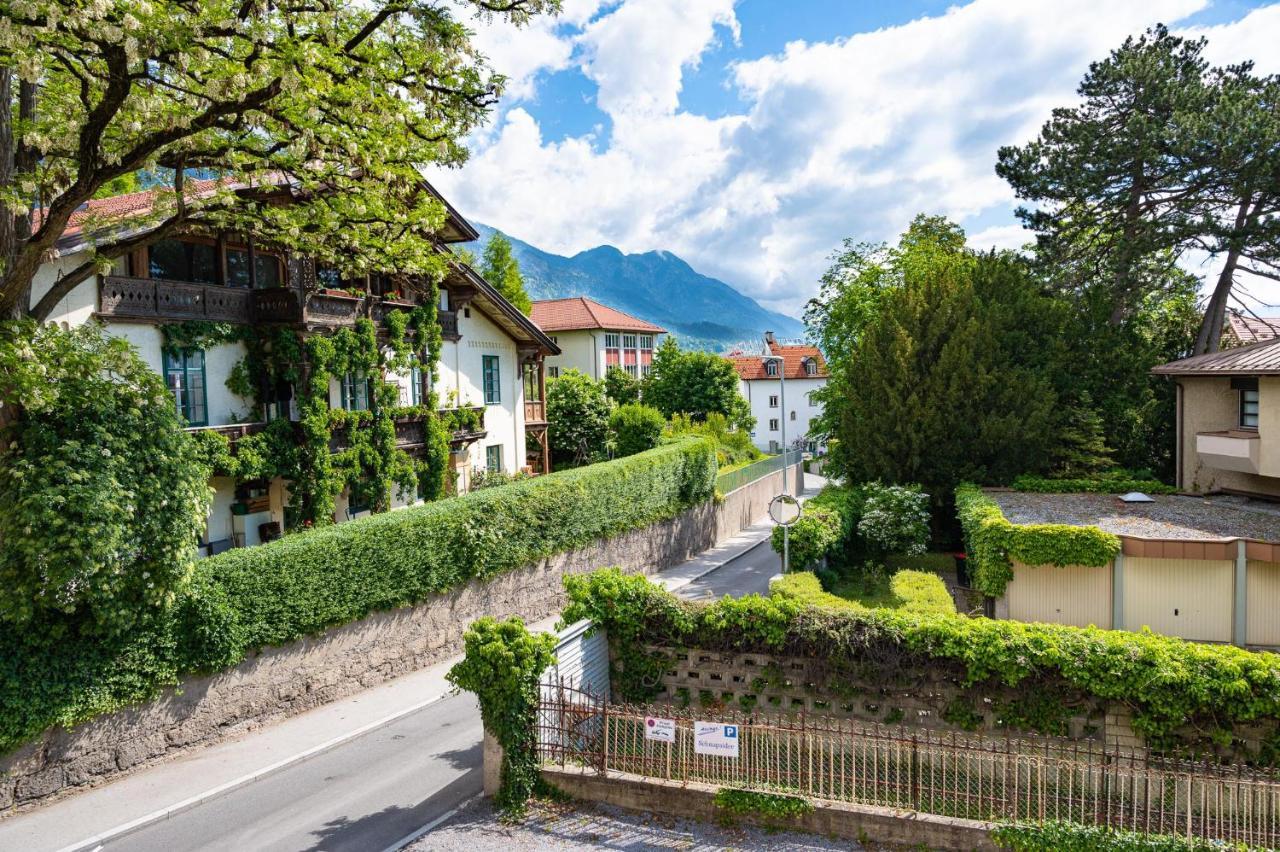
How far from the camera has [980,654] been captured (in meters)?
12.6

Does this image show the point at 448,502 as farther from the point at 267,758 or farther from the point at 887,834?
the point at 887,834

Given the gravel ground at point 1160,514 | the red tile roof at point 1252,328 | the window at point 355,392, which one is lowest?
the gravel ground at point 1160,514

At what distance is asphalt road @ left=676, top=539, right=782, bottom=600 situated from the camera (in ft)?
93.7

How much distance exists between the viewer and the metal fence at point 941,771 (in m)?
10.6

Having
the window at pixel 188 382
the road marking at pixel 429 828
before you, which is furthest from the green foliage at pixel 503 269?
the road marking at pixel 429 828

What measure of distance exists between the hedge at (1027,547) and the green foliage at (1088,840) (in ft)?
34.5

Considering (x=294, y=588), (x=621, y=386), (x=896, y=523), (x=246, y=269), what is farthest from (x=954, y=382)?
(x=621, y=386)

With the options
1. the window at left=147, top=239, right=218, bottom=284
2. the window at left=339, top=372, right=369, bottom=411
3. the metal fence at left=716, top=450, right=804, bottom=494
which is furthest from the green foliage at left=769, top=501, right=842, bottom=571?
the window at left=147, top=239, right=218, bottom=284

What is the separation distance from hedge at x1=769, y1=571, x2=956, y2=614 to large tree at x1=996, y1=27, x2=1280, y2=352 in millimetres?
15519

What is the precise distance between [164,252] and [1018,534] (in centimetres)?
2336

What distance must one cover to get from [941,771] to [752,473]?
32718 millimetres

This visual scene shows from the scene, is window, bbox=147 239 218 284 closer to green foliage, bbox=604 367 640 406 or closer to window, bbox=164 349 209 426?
window, bbox=164 349 209 426

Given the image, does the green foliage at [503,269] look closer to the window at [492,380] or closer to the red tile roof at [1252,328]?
the window at [492,380]

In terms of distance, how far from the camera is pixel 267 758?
15.0m
